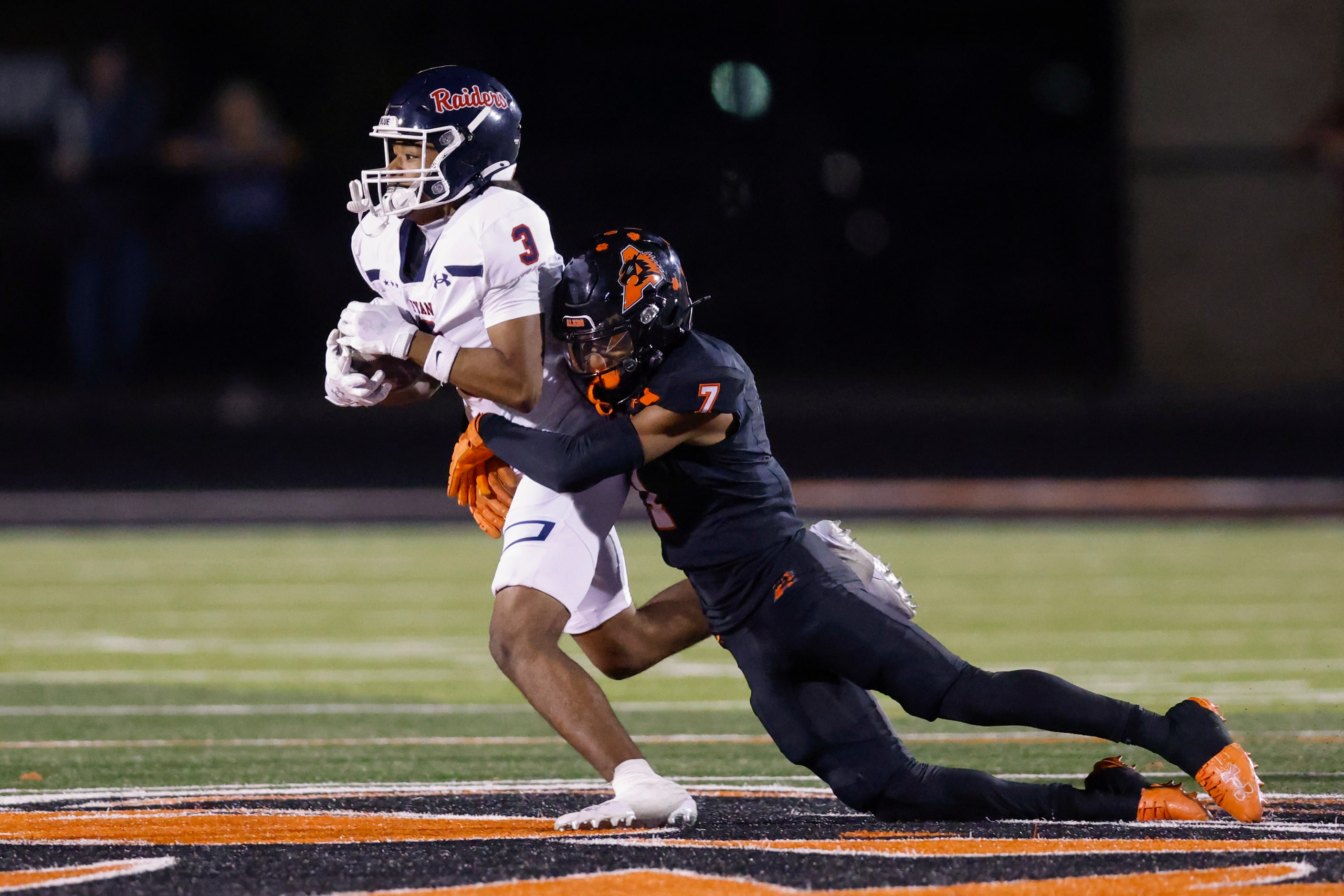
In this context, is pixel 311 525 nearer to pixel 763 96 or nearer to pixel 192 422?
pixel 192 422

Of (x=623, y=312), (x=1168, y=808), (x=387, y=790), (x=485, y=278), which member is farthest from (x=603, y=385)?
(x=1168, y=808)

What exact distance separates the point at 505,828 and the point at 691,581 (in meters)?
0.70

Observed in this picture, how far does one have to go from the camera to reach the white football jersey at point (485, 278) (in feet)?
15.3

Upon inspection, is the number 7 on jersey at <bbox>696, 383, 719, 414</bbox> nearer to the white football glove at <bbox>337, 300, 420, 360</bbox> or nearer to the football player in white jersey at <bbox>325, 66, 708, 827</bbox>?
the football player in white jersey at <bbox>325, 66, 708, 827</bbox>

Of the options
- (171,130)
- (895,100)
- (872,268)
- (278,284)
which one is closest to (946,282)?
(872,268)

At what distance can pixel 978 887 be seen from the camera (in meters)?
3.63

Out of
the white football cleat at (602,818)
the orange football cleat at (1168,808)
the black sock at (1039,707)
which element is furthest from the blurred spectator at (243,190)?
the orange football cleat at (1168,808)

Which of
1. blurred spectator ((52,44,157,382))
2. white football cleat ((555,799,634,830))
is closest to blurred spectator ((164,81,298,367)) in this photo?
blurred spectator ((52,44,157,382))

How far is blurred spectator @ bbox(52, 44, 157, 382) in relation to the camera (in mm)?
13766

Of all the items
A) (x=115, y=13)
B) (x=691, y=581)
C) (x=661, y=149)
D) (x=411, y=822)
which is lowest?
(x=411, y=822)

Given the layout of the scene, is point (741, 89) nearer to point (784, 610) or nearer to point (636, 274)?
point (636, 274)

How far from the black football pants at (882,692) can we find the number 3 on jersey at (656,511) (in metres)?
0.26

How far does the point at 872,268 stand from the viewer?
14438 mm

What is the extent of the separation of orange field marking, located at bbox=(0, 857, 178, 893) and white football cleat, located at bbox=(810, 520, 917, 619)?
1552mm
